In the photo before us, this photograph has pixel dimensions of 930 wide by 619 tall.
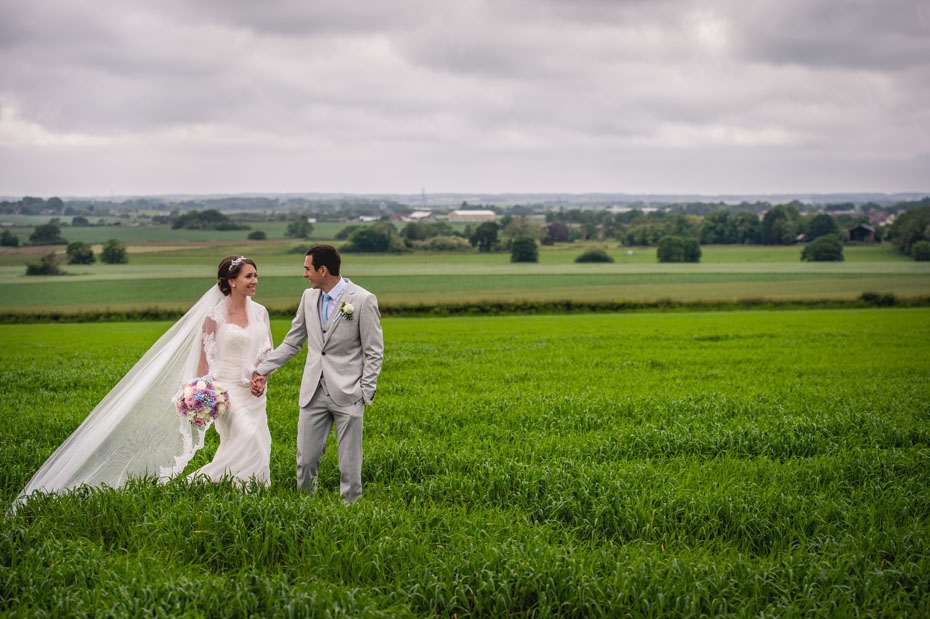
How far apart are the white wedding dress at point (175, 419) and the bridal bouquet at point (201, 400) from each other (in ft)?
0.70

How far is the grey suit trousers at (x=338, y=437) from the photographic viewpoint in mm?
7406

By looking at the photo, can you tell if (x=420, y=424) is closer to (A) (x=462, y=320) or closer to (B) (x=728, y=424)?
(B) (x=728, y=424)

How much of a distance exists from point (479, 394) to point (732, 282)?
6052cm

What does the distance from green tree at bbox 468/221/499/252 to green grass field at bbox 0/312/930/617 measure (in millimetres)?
88499

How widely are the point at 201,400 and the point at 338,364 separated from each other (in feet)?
5.35

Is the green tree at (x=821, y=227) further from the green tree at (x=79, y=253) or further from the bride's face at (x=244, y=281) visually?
the bride's face at (x=244, y=281)

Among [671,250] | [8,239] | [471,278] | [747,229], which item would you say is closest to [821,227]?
[747,229]

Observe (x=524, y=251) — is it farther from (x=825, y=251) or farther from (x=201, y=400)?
(x=201, y=400)

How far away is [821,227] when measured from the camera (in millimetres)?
106688

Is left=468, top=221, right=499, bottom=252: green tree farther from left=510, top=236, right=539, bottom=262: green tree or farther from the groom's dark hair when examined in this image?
the groom's dark hair

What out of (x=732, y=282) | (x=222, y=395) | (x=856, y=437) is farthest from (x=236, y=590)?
(x=732, y=282)

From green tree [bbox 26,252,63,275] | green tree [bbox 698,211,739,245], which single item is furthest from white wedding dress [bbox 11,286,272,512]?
green tree [bbox 698,211,739,245]

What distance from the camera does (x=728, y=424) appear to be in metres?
11.3

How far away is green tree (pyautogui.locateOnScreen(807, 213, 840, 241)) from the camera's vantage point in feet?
346
